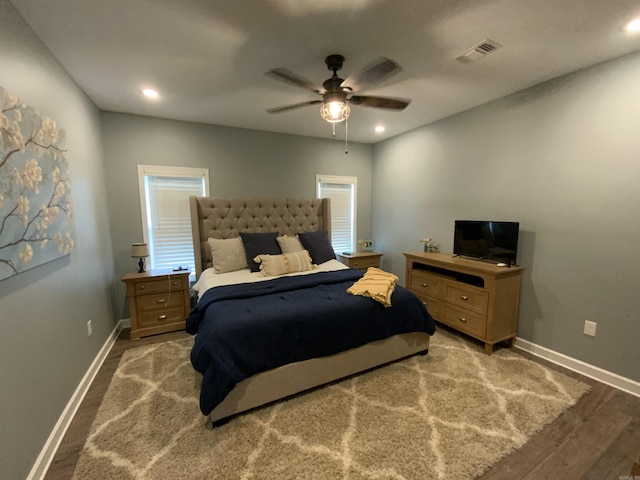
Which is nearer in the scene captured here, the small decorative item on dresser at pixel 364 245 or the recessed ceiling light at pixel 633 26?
the recessed ceiling light at pixel 633 26

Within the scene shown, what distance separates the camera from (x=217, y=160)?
3812 mm

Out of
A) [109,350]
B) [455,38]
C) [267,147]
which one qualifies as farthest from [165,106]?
[455,38]

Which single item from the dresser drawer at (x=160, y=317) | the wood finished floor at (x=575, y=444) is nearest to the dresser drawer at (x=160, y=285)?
the dresser drawer at (x=160, y=317)

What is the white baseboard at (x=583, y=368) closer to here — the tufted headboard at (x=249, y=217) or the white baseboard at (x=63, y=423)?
the tufted headboard at (x=249, y=217)

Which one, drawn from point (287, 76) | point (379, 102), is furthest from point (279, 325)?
point (379, 102)

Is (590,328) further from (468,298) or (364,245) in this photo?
(364,245)

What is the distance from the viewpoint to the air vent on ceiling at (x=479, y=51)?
1.98 m

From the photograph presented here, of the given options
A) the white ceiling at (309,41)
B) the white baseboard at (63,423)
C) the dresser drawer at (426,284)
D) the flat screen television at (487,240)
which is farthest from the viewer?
the dresser drawer at (426,284)

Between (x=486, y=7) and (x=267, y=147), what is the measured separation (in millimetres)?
3038

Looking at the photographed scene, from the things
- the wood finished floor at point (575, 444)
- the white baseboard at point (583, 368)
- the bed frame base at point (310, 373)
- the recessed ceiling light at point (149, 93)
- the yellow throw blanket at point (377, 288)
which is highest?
the recessed ceiling light at point (149, 93)

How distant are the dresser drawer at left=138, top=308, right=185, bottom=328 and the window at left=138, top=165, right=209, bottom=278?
64cm

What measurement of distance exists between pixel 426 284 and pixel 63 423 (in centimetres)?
345

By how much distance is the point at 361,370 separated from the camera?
240cm

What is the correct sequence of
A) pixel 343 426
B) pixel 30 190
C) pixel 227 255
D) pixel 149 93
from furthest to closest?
1. pixel 227 255
2. pixel 149 93
3. pixel 343 426
4. pixel 30 190
